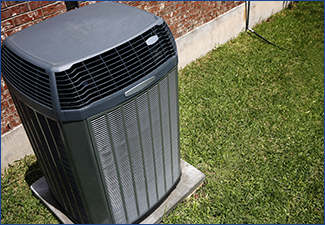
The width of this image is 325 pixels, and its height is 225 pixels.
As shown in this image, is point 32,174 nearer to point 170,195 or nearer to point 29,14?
point 170,195

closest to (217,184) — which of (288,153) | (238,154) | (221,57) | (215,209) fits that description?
(215,209)

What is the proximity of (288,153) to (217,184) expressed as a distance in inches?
40.8

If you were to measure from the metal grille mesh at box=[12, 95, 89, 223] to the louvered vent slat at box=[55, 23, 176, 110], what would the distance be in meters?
0.27

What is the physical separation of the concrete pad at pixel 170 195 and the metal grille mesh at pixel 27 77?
1.43m

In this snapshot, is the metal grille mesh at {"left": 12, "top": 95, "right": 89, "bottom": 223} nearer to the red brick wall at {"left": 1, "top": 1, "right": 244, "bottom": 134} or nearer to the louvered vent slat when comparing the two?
the louvered vent slat

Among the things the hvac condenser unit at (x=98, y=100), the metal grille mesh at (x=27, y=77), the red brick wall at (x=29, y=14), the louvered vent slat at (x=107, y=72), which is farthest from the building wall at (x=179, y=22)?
the louvered vent slat at (x=107, y=72)

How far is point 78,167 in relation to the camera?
2021 millimetres

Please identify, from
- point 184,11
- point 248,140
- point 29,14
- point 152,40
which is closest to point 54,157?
point 152,40

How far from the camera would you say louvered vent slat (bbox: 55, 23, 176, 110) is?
1733mm

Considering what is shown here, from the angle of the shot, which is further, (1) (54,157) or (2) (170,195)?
(2) (170,195)

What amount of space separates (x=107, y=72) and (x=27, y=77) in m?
0.52

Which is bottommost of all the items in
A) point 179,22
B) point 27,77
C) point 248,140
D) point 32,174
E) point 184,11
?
point 248,140

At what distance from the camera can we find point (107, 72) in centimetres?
183

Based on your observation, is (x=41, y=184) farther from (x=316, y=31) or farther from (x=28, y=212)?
(x=316, y=31)
